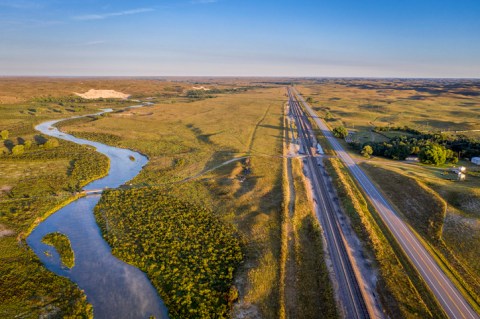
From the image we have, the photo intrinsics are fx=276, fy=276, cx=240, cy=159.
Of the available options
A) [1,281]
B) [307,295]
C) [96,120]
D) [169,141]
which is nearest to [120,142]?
[169,141]

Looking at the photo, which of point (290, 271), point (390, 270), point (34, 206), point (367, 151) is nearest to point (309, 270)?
point (290, 271)

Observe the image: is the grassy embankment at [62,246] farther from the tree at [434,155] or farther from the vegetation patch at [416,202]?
the tree at [434,155]

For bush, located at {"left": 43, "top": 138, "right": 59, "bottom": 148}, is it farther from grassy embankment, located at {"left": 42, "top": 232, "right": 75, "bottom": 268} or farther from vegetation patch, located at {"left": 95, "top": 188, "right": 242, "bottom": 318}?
grassy embankment, located at {"left": 42, "top": 232, "right": 75, "bottom": 268}

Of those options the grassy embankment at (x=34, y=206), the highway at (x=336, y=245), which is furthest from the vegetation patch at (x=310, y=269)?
the grassy embankment at (x=34, y=206)

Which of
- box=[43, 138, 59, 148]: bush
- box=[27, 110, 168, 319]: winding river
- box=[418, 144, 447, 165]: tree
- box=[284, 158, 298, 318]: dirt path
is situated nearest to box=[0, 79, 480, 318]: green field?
box=[284, 158, 298, 318]: dirt path

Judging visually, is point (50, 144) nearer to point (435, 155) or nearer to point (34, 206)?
point (34, 206)

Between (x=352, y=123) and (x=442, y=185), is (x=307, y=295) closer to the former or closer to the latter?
(x=442, y=185)
